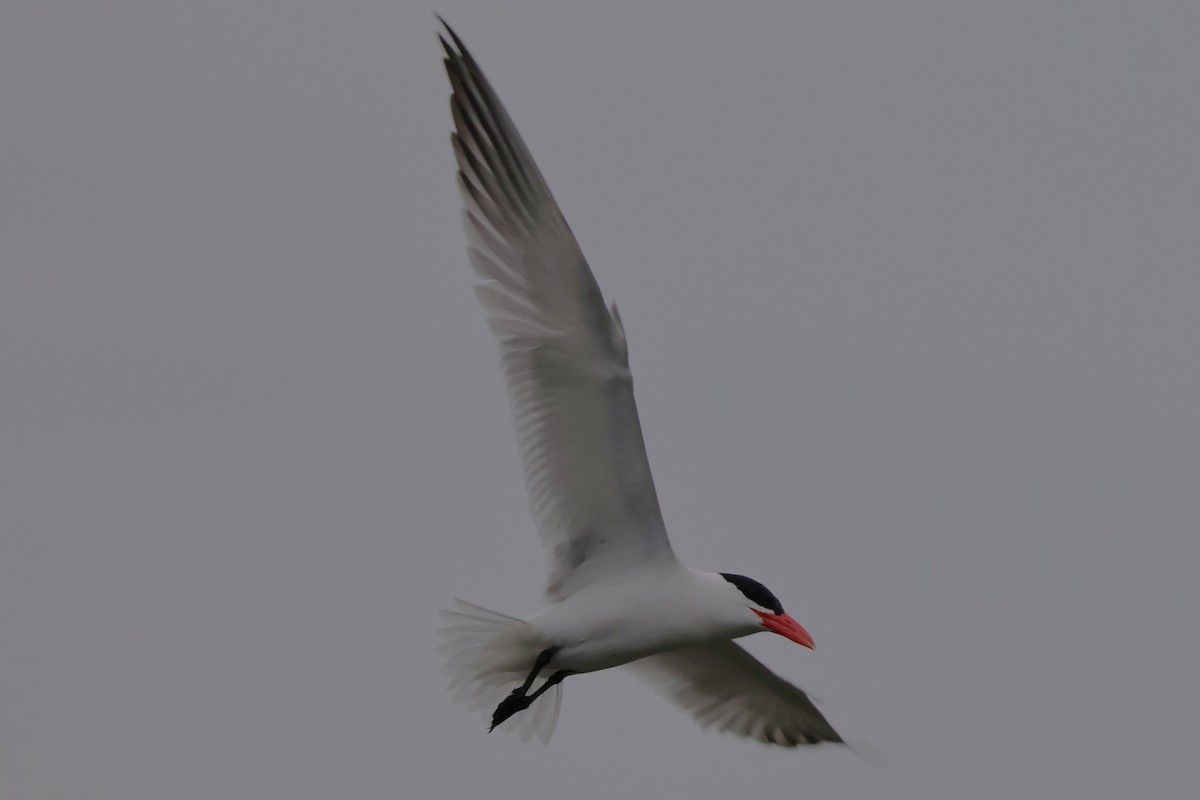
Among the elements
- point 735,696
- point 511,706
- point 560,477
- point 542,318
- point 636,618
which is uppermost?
point 542,318

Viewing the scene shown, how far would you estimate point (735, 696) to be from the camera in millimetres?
13031

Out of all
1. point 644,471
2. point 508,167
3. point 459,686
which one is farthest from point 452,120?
point 459,686

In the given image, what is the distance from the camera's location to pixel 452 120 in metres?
10.6

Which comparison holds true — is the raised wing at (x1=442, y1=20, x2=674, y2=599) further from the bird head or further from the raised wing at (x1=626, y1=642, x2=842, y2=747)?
the raised wing at (x1=626, y1=642, x2=842, y2=747)

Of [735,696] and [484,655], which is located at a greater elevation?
[484,655]

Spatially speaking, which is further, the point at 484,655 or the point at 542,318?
the point at 484,655

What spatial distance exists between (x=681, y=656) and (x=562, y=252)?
11.7ft

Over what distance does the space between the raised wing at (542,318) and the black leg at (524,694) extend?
1.05m

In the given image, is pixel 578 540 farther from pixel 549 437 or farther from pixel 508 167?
pixel 508 167

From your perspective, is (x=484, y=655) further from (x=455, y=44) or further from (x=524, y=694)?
(x=455, y=44)

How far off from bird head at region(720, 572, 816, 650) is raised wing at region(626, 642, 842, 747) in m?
1.27

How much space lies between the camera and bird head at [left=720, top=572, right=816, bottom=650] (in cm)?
1138

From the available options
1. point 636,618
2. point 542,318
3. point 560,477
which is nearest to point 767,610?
point 636,618

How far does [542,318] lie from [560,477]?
104 centimetres
